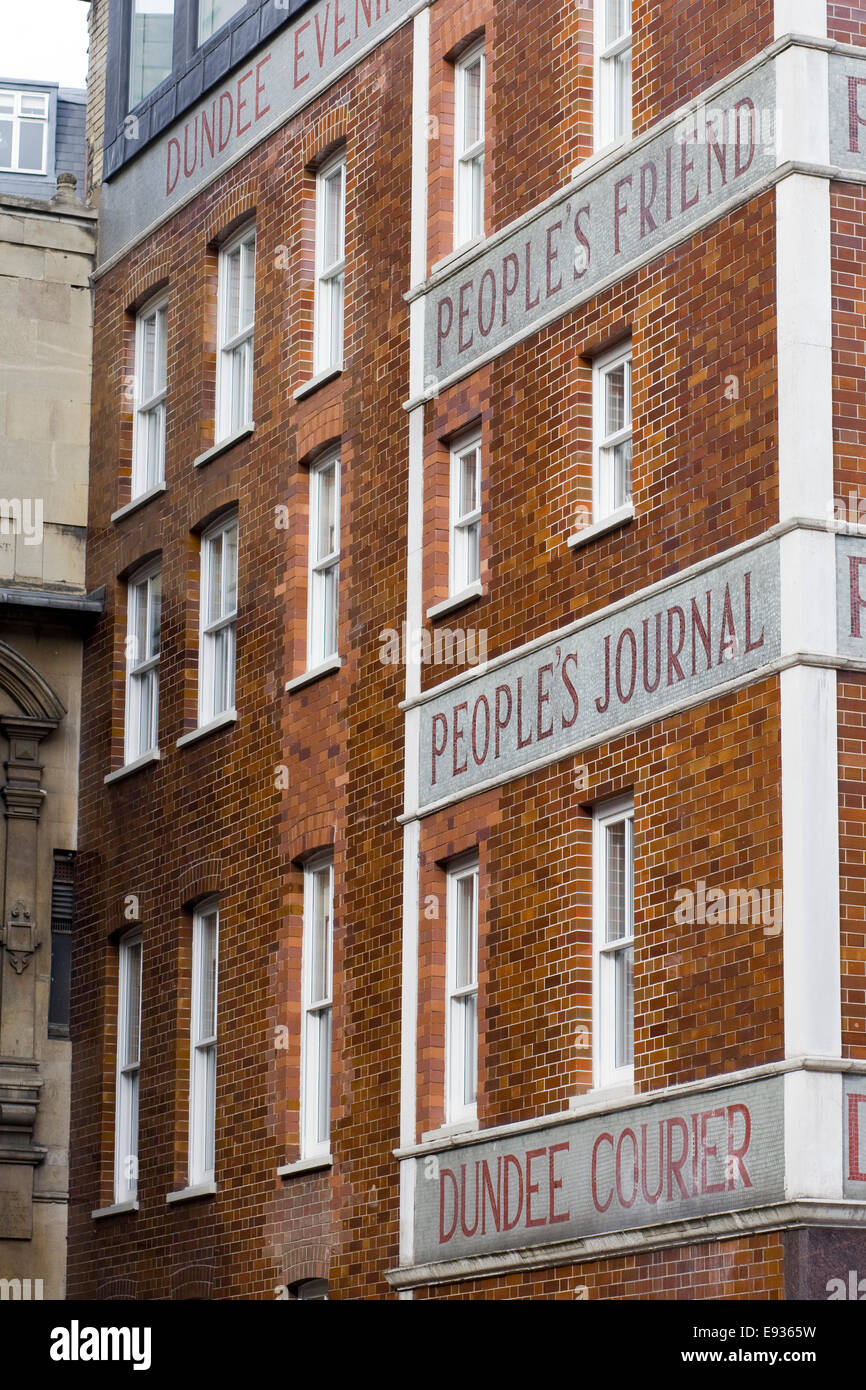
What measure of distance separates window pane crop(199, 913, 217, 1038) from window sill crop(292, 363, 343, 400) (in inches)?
213

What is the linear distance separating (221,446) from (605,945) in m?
9.51

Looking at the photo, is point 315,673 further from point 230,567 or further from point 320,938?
point 230,567

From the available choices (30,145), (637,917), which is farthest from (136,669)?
(637,917)

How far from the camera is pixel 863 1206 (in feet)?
62.6

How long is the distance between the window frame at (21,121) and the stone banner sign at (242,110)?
3375 millimetres

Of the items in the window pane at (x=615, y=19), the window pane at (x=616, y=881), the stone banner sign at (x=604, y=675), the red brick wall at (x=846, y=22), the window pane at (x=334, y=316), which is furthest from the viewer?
the window pane at (x=334, y=316)

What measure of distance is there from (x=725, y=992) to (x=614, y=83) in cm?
815

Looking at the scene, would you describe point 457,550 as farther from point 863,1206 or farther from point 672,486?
point 863,1206

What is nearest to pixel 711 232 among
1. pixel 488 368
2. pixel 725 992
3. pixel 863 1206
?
pixel 488 368

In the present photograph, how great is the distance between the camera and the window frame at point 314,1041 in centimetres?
2630

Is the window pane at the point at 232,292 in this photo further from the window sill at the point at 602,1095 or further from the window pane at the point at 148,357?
the window sill at the point at 602,1095

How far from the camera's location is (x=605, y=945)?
22.1 metres

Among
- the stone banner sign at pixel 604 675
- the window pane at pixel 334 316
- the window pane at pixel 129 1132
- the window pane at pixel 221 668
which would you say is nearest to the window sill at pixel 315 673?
the stone banner sign at pixel 604 675
